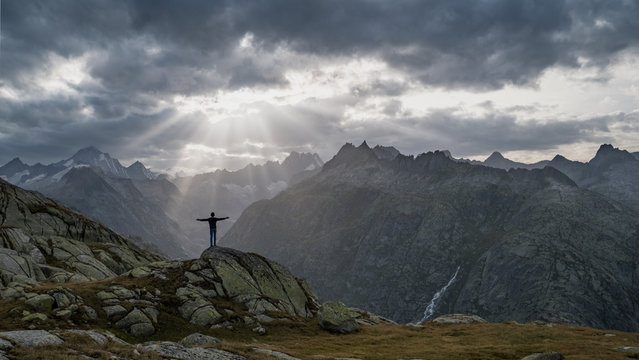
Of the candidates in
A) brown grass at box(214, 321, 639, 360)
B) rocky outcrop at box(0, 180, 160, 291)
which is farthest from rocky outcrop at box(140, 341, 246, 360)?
rocky outcrop at box(0, 180, 160, 291)

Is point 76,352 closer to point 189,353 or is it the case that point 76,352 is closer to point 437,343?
point 189,353

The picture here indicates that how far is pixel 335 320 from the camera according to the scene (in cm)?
4941

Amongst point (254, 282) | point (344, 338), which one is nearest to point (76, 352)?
point (344, 338)

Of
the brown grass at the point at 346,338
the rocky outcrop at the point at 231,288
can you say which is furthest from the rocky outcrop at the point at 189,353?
the rocky outcrop at the point at 231,288

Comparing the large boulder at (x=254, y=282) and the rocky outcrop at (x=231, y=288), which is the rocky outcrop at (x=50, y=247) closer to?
the rocky outcrop at (x=231, y=288)

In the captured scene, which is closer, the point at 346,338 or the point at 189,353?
the point at 189,353

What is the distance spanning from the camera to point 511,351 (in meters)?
39.2

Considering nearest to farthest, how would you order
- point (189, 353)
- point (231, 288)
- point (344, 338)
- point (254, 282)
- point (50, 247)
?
point (189, 353)
point (344, 338)
point (231, 288)
point (254, 282)
point (50, 247)

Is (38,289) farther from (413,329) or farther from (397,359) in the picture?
(413,329)

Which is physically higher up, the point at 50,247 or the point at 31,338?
the point at 50,247

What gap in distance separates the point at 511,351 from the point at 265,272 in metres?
35.1

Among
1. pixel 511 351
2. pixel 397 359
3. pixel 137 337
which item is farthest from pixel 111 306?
pixel 511 351

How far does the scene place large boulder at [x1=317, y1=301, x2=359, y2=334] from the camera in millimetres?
48906

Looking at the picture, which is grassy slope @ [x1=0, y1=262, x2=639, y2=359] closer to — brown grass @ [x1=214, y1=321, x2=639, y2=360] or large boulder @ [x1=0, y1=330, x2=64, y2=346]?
brown grass @ [x1=214, y1=321, x2=639, y2=360]
